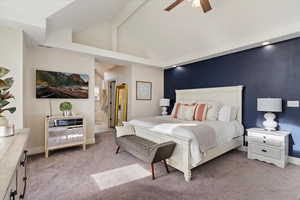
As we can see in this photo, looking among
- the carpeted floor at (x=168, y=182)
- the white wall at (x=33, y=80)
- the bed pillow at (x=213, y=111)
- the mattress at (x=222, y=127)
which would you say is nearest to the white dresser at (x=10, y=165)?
the carpeted floor at (x=168, y=182)

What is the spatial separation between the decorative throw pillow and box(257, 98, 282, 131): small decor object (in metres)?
1.03

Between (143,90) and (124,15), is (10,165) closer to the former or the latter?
(124,15)

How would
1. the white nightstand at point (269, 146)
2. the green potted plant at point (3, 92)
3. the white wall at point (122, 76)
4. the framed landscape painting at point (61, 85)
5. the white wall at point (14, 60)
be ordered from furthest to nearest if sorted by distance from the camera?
1. the white wall at point (122, 76)
2. the framed landscape painting at point (61, 85)
3. the white nightstand at point (269, 146)
4. the white wall at point (14, 60)
5. the green potted plant at point (3, 92)

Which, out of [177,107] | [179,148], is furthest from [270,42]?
[179,148]

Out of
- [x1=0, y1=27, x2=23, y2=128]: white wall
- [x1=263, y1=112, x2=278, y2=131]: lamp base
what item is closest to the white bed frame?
[x1=263, y1=112, x2=278, y2=131]: lamp base

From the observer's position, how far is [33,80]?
3.16 m

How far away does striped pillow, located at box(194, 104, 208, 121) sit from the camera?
10.8ft

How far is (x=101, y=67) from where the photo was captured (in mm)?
6430

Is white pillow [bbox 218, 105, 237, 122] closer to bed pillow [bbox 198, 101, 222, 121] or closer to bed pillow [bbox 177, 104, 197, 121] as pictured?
bed pillow [bbox 198, 101, 222, 121]

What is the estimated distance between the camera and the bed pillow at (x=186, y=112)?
3401mm

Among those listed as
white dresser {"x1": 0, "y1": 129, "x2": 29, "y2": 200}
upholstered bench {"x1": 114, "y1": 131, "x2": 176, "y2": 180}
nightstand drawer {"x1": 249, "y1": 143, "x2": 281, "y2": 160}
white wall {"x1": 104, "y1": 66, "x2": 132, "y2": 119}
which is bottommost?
nightstand drawer {"x1": 249, "y1": 143, "x2": 281, "y2": 160}

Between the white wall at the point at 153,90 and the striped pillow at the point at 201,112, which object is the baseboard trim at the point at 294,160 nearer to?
the striped pillow at the point at 201,112

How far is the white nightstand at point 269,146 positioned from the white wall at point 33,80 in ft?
12.8

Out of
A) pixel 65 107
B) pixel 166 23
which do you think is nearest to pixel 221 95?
pixel 166 23
